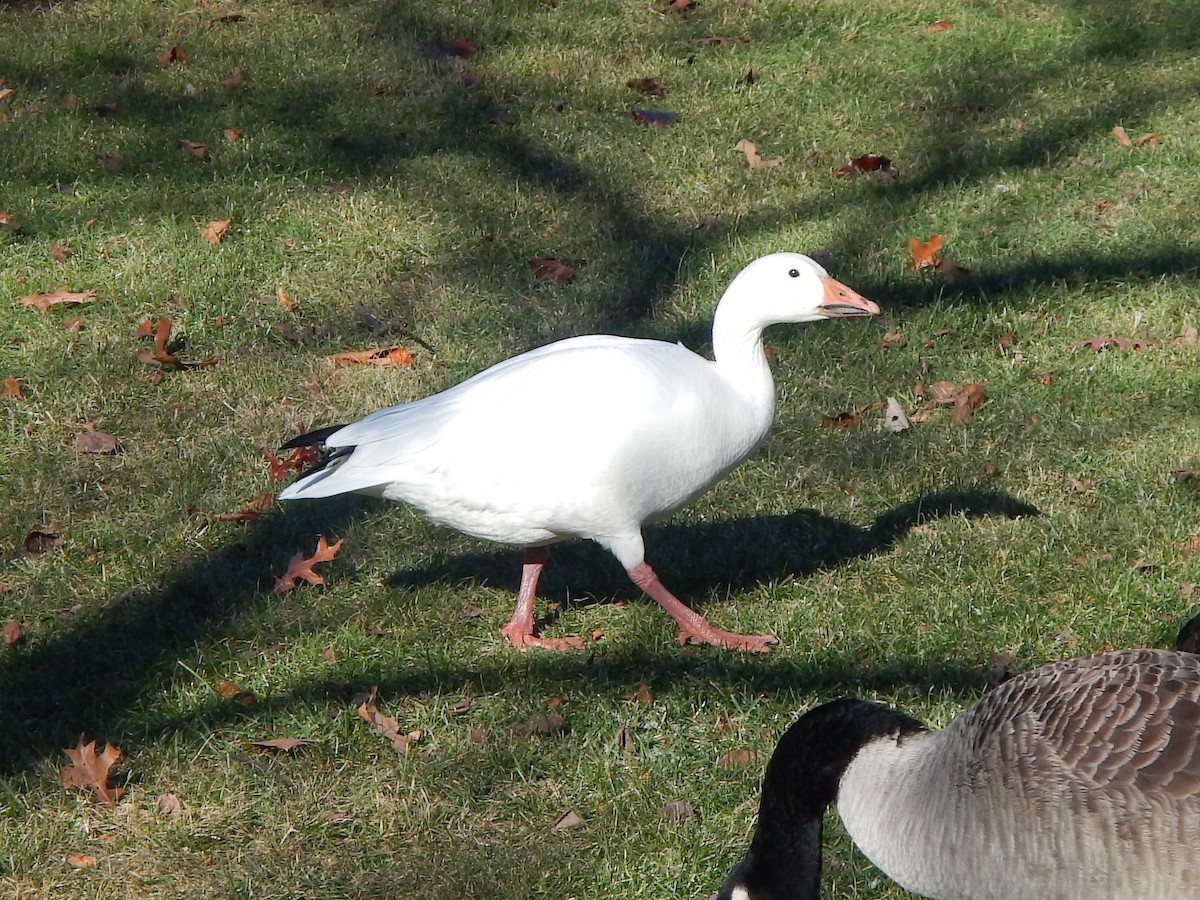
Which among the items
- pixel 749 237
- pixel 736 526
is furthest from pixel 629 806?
pixel 749 237

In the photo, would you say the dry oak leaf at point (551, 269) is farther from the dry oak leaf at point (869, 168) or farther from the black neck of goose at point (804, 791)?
the black neck of goose at point (804, 791)

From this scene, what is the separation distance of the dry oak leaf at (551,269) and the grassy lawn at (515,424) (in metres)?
0.05

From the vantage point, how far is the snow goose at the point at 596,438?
3885mm

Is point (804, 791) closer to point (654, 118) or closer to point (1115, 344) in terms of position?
point (1115, 344)

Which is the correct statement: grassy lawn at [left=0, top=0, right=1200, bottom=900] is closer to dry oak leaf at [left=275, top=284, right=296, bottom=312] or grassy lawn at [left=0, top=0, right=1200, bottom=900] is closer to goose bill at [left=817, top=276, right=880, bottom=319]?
dry oak leaf at [left=275, top=284, right=296, bottom=312]

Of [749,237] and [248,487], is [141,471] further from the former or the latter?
[749,237]

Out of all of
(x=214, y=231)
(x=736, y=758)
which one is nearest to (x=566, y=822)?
(x=736, y=758)

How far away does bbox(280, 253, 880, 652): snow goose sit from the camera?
388 centimetres

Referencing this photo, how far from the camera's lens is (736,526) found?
4.85m

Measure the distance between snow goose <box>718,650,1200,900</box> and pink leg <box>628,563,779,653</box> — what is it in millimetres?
1230

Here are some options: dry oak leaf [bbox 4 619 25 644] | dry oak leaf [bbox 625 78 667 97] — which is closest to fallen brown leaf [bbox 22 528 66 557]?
dry oak leaf [bbox 4 619 25 644]

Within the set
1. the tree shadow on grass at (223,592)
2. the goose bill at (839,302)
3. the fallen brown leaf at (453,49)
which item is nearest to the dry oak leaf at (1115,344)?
the tree shadow on grass at (223,592)

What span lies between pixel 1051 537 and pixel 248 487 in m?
2.89

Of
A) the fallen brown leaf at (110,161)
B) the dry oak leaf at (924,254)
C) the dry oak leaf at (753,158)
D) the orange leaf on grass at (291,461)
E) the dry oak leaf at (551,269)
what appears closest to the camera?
the orange leaf on grass at (291,461)
